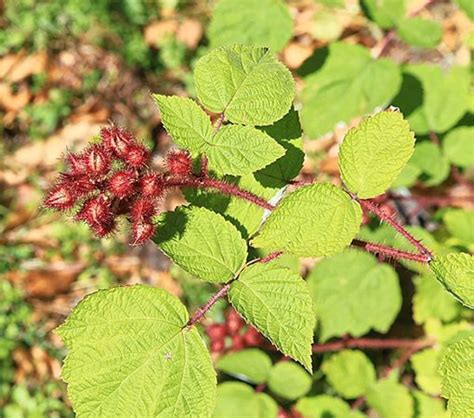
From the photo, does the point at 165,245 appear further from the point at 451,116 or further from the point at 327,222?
the point at 451,116

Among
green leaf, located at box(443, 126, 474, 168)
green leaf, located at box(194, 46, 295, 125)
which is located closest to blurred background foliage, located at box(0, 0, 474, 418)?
green leaf, located at box(443, 126, 474, 168)

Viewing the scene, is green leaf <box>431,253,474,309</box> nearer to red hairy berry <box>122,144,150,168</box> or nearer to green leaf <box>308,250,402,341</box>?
red hairy berry <box>122,144,150,168</box>

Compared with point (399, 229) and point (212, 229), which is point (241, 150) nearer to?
point (212, 229)

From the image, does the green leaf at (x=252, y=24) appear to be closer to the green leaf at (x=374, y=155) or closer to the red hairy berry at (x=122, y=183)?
the green leaf at (x=374, y=155)

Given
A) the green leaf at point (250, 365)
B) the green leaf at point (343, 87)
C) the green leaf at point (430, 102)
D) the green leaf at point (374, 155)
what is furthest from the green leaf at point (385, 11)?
the green leaf at point (250, 365)

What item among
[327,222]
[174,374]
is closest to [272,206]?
[327,222]

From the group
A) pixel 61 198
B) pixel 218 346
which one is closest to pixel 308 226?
pixel 61 198
